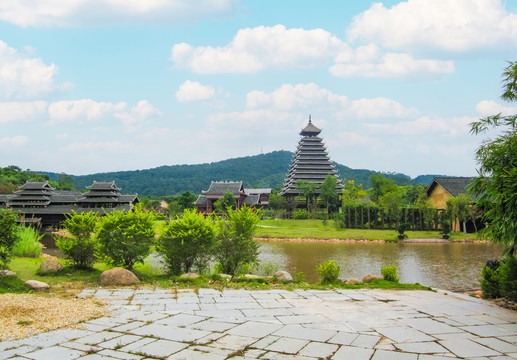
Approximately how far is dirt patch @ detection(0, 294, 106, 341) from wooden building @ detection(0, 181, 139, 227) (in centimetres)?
3213

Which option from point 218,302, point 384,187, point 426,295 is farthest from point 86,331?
point 384,187

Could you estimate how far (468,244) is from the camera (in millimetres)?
24828

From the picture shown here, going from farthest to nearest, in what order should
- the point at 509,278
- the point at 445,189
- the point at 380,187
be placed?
the point at 380,187, the point at 445,189, the point at 509,278

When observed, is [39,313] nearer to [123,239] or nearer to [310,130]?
[123,239]

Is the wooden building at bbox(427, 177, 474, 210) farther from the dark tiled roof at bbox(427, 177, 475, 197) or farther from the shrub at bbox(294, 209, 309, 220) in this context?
the shrub at bbox(294, 209, 309, 220)

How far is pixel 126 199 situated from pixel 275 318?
127ft

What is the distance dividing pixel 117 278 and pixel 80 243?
6.46 ft

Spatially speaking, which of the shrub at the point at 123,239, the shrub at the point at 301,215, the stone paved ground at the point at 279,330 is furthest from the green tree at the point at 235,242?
the shrub at the point at 301,215

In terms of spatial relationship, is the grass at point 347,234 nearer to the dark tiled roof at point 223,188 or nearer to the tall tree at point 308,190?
the tall tree at point 308,190

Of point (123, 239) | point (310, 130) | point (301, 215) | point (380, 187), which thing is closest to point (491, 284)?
point (123, 239)

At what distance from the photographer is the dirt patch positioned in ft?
15.8

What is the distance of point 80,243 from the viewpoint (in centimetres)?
940

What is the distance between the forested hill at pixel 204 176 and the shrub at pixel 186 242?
70.5 m

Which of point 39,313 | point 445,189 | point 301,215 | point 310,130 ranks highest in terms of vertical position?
point 310,130
